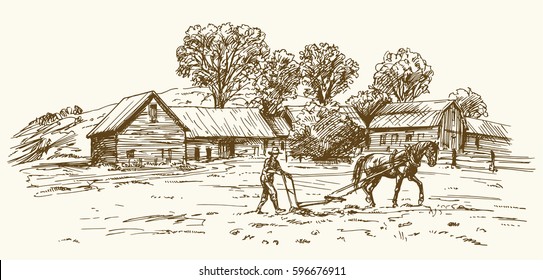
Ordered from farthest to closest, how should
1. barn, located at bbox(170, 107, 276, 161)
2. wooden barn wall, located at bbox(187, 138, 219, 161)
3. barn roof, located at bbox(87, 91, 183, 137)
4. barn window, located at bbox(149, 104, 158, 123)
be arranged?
barn, located at bbox(170, 107, 276, 161) < wooden barn wall, located at bbox(187, 138, 219, 161) < barn window, located at bbox(149, 104, 158, 123) < barn roof, located at bbox(87, 91, 183, 137)

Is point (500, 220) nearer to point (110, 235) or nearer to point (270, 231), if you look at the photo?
point (270, 231)

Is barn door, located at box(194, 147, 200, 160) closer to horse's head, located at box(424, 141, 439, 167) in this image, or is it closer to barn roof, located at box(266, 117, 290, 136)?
barn roof, located at box(266, 117, 290, 136)

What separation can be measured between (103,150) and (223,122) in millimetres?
6983

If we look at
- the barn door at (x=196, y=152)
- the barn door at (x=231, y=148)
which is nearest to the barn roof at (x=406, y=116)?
the barn door at (x=231, y=148)

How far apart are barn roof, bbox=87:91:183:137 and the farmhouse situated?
40.2 feet

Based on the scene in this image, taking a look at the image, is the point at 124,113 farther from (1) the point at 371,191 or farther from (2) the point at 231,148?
(1) the point at 371,191

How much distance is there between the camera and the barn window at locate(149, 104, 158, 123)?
26.7 metres

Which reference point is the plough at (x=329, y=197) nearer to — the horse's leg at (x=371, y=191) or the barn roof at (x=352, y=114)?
the horse's leg at (x=371, y=191)

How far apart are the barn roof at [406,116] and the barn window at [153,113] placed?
1079 centimetres

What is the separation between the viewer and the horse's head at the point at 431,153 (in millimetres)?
18891

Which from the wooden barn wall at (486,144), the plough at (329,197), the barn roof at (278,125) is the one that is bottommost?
the plough at (329,197)

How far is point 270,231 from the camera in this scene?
16328 mm

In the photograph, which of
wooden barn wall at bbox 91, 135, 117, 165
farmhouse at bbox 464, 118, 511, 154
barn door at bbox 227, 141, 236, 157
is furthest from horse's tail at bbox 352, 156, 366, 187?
barn door at bbox 227, 141, 236, 157

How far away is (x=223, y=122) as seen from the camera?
30.8 meters
